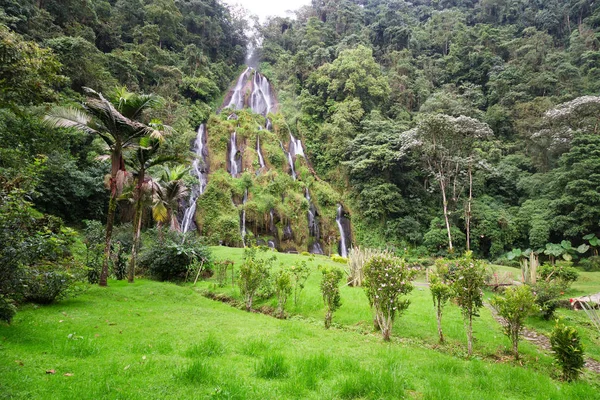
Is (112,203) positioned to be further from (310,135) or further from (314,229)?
(310,135)

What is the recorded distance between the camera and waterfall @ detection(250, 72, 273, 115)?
3684cm

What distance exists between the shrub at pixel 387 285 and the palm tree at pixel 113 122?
747cm

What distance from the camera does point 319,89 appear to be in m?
35.7

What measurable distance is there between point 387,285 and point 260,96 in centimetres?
3619

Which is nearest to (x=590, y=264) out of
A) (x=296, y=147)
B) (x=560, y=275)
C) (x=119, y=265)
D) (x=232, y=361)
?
(x=560, y=275)

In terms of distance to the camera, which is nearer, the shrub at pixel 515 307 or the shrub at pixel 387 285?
the shrub at pixel 515 307

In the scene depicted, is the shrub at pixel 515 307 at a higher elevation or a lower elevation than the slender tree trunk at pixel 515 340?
higher

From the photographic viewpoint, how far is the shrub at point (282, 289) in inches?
346

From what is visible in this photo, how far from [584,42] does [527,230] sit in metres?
30.5

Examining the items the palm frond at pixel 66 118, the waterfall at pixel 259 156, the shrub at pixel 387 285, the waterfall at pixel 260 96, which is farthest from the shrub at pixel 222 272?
the waterfall at pixel 260 96

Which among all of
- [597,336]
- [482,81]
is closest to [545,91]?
[482,81]

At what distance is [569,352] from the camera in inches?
205

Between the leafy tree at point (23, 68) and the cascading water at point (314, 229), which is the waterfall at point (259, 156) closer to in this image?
the cascading water at point (314, 229)

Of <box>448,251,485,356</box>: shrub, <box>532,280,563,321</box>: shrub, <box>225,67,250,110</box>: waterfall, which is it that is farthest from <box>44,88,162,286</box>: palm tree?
<box>225,67,250,110</box>: waterfall
